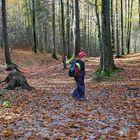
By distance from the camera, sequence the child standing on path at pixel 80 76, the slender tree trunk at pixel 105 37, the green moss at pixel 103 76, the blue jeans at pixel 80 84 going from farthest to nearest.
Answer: the slender tree trunk at pixel 105 37 → the green moss at pixel 103 76 → the blue jeans at pixel 80 84 → the child standing on path at pixel 80 76

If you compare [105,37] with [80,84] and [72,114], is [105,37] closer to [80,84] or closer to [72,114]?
[80,84]

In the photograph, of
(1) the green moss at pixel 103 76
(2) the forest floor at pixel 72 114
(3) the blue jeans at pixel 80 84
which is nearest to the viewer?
(2) the forest floor at pixel 72 114

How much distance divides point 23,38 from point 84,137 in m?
52.7

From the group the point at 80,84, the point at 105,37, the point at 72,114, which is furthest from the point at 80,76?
the point at 105,37

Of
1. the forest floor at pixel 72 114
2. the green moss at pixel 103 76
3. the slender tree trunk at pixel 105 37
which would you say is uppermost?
the slender tree trunk at pixel 105 37

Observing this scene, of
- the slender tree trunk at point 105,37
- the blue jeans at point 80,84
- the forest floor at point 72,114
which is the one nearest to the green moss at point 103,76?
the slender tree trunk at point 105,37

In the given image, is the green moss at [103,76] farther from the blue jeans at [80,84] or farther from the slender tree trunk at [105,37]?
the blue jeans at [80,84]

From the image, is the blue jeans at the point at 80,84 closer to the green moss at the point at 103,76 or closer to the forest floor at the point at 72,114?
the forest floor at the point at 72,114

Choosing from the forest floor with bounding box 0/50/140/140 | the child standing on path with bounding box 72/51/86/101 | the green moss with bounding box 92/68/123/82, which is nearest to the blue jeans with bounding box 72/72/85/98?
→ the child standing on path with bounding box 72/51/86/101

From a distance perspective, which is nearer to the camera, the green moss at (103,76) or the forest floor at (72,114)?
the forest floor at (72,114)

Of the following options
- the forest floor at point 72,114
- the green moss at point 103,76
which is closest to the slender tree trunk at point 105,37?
the green moss at point 103,76

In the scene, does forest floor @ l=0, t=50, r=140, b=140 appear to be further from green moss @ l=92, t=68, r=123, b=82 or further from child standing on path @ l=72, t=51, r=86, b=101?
green moss @ l=92, t=68, r=123, b=82

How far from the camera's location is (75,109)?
10.6 meters

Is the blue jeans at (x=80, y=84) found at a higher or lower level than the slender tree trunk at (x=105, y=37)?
lower
